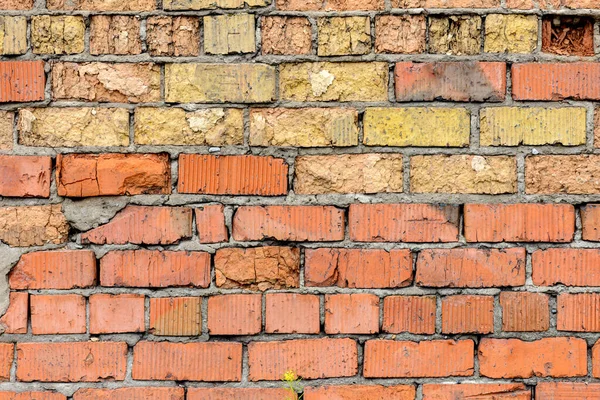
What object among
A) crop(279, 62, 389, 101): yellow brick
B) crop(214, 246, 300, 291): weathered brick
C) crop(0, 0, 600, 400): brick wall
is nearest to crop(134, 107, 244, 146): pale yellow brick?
crop(0, 0, 600, 400): brick wall

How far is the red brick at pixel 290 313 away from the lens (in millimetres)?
1672

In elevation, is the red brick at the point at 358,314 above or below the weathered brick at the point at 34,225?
below

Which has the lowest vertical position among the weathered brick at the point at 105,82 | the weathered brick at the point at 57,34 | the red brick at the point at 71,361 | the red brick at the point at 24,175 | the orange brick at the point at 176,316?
the red brick at the point at 71,361

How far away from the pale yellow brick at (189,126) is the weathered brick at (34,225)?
26 cm

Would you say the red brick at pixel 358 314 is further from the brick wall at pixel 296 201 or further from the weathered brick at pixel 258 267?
the weathered brick at pixel 258 267

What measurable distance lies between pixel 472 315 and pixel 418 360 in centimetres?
17

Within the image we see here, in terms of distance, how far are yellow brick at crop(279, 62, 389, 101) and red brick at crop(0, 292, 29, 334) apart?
780 mm

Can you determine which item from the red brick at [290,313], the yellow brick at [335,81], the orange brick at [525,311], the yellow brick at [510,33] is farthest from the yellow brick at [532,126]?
the red brick at [290,313]

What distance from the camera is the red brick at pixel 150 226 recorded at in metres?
1.67

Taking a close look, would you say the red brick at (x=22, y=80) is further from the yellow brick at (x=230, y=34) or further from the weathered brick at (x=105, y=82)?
the yellow brick at (x=230, y=34)

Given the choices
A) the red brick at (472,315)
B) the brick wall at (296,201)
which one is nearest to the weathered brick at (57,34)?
the brick wall at (296,201)

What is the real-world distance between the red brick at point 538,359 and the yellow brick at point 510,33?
69cm

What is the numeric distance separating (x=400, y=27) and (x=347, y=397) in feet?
2.89

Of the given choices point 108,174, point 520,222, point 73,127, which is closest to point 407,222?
point 520,222
